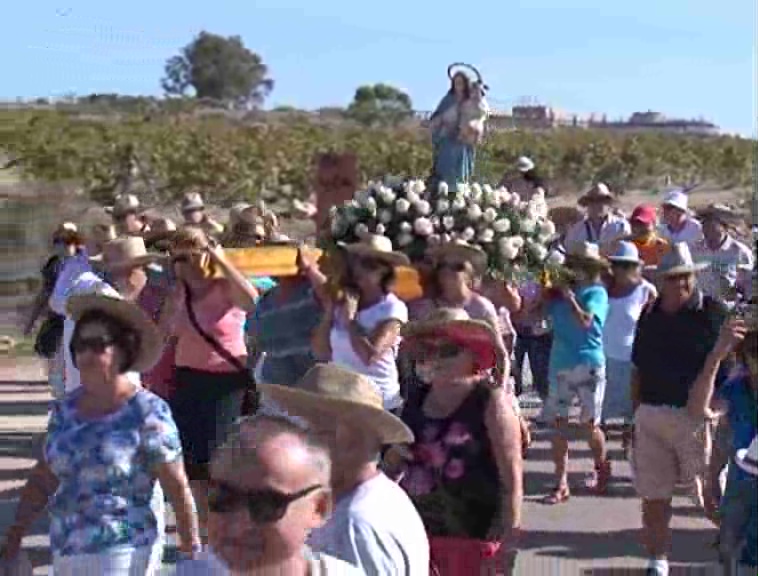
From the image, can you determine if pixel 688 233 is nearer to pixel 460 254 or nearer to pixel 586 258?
pixel 586 258

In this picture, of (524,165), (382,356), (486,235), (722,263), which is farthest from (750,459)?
(524,165)

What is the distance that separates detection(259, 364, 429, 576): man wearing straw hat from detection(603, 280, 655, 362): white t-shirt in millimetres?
6088

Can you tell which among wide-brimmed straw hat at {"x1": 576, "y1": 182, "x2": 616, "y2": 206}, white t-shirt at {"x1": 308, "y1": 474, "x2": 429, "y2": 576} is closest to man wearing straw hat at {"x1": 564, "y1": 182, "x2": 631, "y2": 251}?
wide-brimmed straw hat at {"x1": 576, "y1": 182, "x2": 616, "y2": 206}

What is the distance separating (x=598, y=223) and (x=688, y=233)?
32.5 inches

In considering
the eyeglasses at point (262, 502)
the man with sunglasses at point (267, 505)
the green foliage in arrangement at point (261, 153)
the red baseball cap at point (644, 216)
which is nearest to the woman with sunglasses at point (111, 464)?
the man with sunglasses at point (267, 505)

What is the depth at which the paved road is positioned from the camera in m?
7.92

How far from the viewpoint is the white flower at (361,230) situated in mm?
9209

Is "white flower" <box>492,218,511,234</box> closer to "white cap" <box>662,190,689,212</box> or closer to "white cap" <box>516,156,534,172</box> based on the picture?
"white cap" <box>662,190,689,212</box>

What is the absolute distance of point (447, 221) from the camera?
31.4 ft

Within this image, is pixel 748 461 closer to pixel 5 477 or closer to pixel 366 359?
pixel 366 359

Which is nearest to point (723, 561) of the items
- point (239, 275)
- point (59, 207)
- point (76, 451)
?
point (76, 451)

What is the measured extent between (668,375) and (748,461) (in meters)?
1.99

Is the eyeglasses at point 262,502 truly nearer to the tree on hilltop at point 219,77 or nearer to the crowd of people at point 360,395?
the crowd of people at point 360,395

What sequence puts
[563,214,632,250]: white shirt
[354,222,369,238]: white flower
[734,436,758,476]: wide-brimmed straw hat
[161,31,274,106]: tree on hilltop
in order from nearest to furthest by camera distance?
[734,436,758,476]: wide-brimmed straw hat, [354,222,369,238]: white flower, [563,214,632,250]: white shirt, [161,31,274,106]: tree on hilltop
